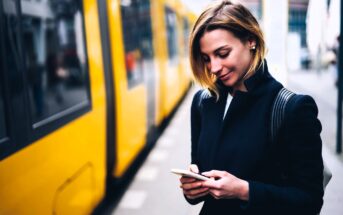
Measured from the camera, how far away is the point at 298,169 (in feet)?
4.29

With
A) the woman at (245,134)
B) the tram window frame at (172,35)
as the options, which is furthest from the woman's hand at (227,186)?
the tram window frame at (172,35)

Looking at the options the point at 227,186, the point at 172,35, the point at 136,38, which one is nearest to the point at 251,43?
the point at 227,186

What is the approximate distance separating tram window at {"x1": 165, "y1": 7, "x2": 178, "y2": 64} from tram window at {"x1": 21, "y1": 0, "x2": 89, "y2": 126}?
17.5 ft

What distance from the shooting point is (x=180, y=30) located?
11711mm

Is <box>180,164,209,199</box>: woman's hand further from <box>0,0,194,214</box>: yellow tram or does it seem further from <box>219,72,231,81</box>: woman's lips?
<box>0,0,194,214</box>: yellow tram

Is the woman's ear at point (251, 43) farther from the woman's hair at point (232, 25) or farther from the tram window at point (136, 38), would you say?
the tram window at point (136, 38)

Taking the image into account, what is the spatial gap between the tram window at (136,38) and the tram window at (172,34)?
2.32 meters

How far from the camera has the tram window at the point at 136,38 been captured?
5020 millimetres

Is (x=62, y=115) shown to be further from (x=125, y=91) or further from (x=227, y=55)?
(x=227, y=55)

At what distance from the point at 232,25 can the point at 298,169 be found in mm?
515

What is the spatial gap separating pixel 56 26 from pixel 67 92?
1.68ft

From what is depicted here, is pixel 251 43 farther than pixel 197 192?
Yes

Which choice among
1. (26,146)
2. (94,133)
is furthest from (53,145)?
(94,133)

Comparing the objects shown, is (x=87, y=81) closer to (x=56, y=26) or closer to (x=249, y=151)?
(x=56, y=26)
